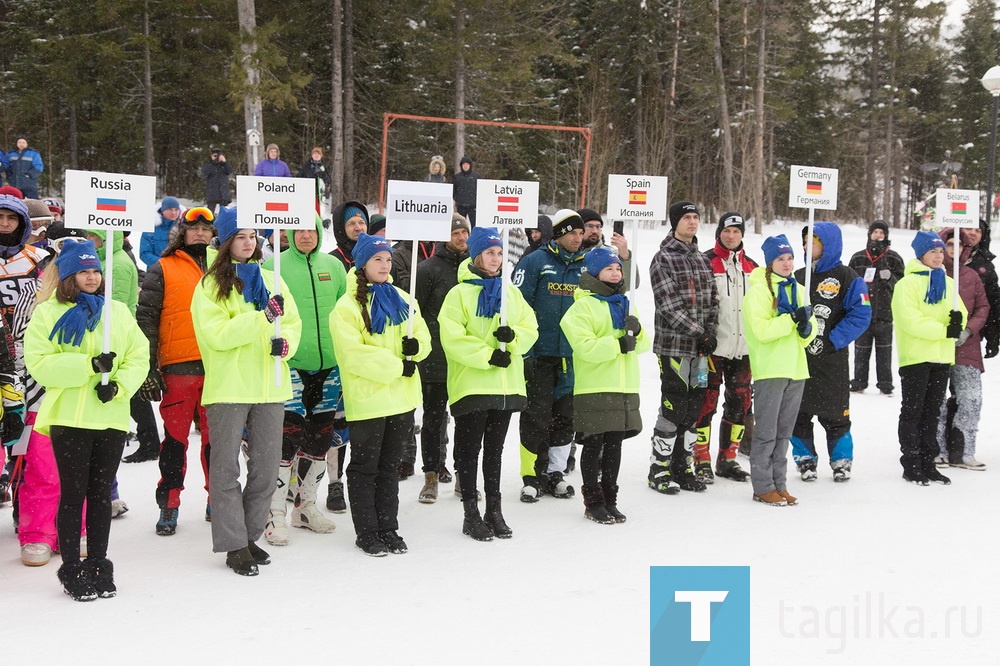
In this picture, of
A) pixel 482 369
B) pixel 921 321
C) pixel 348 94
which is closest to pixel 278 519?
pixel 482 369

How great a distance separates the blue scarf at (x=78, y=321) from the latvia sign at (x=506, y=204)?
2.46 metres

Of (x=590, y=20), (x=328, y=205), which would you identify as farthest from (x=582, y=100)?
(x=328, y=205)

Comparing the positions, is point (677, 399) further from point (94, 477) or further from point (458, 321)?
point (94, 477)

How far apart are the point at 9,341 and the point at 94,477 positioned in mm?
1177

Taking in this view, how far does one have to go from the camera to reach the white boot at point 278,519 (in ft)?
18.4

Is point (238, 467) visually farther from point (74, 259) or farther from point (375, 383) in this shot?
point (74, 259)

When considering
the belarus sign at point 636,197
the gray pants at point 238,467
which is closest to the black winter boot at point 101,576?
the gray pants at point 238,467

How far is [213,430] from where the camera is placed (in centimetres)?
511

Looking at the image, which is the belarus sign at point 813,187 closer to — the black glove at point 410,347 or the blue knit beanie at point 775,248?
the blue knit beanie at point 775,248

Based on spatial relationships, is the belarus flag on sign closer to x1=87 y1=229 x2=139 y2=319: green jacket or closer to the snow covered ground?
the snow covered ground

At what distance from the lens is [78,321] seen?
4.69 m

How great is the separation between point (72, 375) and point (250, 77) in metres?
15.7

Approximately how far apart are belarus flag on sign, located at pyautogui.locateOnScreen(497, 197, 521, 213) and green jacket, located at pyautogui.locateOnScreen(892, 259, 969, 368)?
3.36 m

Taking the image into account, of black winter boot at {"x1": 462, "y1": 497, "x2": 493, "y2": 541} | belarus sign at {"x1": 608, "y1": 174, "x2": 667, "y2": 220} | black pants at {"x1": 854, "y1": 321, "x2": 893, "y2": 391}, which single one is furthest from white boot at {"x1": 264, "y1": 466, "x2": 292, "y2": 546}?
black pants at {"x1": 854, "y1": 321, "x2": 893, "y2": 391}
